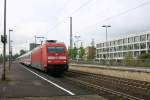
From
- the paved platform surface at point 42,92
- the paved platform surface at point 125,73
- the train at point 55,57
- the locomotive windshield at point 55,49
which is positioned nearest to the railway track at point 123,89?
the paved platform surface at point 42,92

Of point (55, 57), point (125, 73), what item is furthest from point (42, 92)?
point (125, 73)

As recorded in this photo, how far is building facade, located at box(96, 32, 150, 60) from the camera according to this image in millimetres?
126806

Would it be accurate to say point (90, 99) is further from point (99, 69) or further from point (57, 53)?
point (99, 69)

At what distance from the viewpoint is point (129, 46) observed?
462 feet

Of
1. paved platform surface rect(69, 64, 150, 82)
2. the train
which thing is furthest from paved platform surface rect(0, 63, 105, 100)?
the train

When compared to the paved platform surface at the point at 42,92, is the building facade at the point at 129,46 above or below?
above

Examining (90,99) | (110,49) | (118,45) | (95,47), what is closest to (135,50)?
(118,45)

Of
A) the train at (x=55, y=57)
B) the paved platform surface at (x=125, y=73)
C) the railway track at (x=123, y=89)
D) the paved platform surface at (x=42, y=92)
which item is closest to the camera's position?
the paved platform surface at (x=42, y=92)

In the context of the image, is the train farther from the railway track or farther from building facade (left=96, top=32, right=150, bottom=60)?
building facade (left=96, top=32, right=150, bottom=60)

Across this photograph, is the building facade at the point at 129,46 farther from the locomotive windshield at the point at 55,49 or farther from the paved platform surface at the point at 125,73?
the locomotive windshield at the point at 55,49

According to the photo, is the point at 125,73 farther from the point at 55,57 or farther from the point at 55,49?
the point at 55,49

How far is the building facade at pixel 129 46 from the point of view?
12681cm

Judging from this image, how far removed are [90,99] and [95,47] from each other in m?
176

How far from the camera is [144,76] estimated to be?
28391 millimetres
